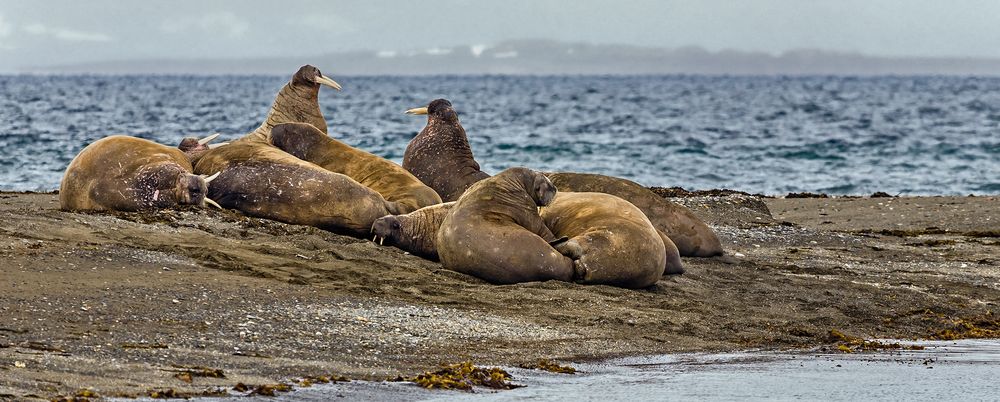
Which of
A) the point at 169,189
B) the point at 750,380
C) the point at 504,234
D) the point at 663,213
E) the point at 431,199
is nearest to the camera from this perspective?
the point at 750,380

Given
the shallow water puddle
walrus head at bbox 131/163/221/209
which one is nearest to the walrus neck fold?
walrus head at bbox 131/163/221/209

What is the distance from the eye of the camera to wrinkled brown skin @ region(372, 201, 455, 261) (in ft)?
31.2

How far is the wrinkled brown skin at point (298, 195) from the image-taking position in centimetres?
1018

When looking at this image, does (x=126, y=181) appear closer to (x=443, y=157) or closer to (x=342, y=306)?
(x=443, y=157)

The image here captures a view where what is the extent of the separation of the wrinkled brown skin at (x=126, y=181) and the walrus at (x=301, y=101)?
2.39 meters

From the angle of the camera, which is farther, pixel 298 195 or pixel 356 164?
pixel 356 164

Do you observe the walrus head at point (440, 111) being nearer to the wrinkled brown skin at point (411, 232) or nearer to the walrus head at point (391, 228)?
the wrinkled brown skin at point (411, 232)

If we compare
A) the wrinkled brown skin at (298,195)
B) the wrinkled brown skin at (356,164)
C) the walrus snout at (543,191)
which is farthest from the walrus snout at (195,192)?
the walrus snout at (543,191)

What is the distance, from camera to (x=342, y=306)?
735cm

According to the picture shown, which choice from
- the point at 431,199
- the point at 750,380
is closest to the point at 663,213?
the point at 431,199

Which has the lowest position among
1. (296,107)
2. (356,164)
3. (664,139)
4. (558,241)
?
(664,139)

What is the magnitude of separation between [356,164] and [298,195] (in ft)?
4.00

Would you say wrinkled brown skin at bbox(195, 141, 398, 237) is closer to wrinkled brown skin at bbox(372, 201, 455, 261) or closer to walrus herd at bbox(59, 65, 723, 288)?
walrus herd at bbox(59, 65, 723, 288)

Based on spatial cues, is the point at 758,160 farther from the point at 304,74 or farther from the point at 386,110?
the point at 386,110
